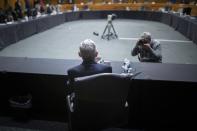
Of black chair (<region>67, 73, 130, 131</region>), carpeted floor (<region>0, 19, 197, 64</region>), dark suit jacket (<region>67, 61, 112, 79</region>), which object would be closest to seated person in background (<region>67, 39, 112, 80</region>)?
dark suit jacket (<region>67, 61, 112, 79</region>)

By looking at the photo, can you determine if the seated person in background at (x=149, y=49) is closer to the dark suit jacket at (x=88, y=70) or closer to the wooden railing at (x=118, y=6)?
the dark suit jacket at (x=88, y=70)

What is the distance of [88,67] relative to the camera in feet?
8.15

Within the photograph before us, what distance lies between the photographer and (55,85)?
3203 mm

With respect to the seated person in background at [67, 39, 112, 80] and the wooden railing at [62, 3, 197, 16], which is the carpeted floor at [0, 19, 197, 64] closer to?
the seated person in background at [67, 39, 112, 80]

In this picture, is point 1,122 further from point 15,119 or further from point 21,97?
point 21,97

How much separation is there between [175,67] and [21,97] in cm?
209

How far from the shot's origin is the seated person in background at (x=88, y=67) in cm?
244

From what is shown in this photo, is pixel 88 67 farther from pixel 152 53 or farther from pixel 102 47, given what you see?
pixel 102 47

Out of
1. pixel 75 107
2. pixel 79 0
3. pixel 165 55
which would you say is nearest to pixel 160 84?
pixel 75 107

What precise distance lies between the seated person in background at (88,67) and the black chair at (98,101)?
138 millimetres

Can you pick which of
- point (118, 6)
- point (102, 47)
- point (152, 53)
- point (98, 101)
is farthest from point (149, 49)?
point (118, 6)

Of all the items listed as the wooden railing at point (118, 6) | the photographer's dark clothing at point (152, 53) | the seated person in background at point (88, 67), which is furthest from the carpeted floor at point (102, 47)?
the wooden railing at point (118, 6)

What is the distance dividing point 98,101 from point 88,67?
36 centimetres

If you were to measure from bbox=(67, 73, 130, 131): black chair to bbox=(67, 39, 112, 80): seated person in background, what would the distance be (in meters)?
0.14
